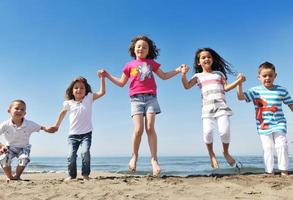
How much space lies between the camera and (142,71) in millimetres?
7195

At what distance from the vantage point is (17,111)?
747 centimetres

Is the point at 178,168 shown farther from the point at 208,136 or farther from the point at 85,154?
the point at 85,154

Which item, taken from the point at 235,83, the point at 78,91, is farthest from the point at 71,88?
the point at 235,83

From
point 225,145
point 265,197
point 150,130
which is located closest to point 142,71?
point 150,130

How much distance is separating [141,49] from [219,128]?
221 centimetres

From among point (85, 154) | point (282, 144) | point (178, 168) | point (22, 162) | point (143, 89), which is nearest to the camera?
point (282, 144)

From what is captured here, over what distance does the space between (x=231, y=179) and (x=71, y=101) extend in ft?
11.5

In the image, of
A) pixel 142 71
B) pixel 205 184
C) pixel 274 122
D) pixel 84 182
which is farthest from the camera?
pixel 142 71

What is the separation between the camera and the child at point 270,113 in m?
6.63

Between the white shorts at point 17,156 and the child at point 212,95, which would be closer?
the child at point 212,95

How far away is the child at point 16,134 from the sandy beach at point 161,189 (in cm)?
129

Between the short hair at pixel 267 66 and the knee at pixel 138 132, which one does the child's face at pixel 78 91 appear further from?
the short hair at pixel 267 66

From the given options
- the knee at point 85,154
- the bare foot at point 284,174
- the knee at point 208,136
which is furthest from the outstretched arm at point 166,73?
the bare foot at point 284,174

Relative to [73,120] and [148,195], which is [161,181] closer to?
[148,195]
